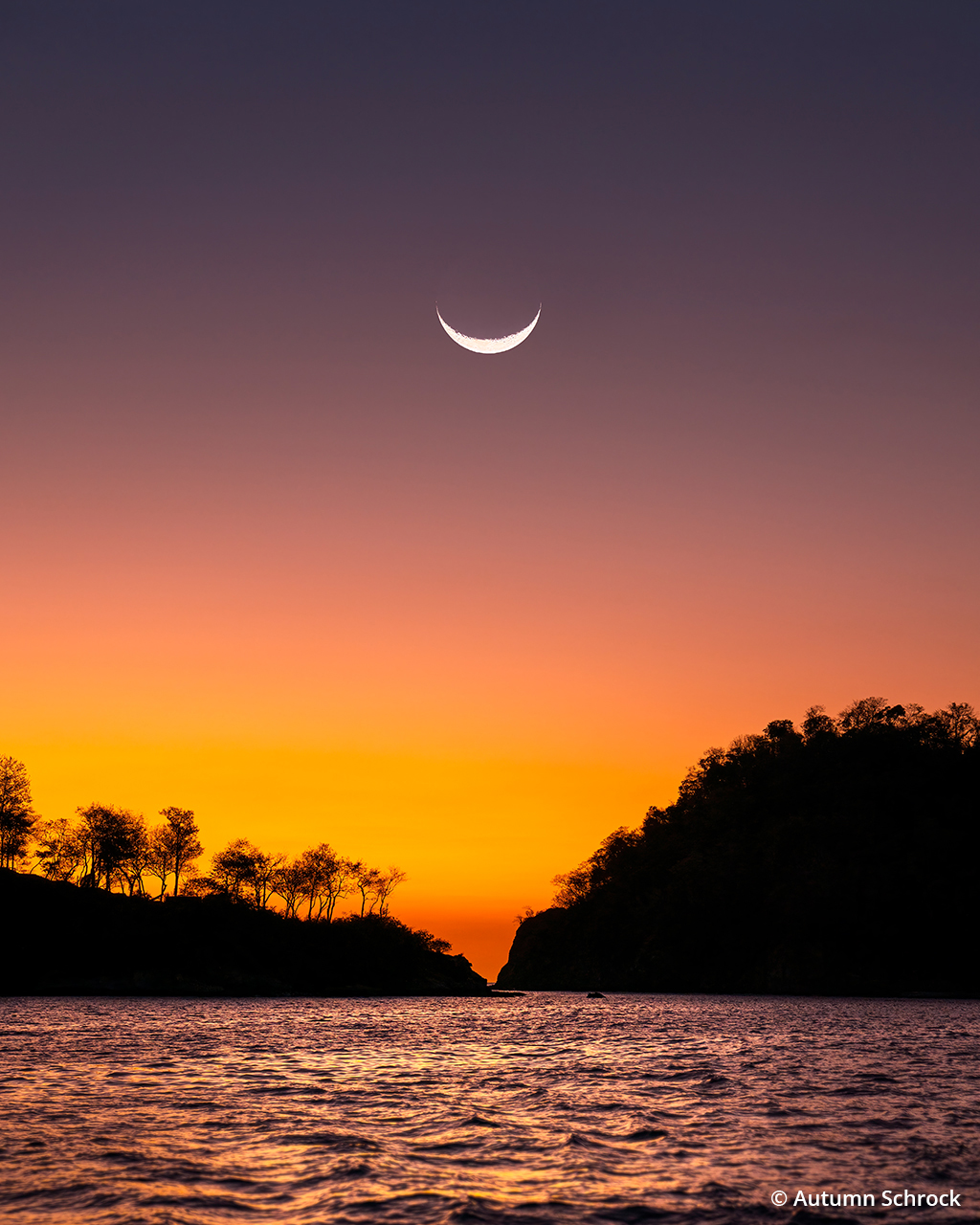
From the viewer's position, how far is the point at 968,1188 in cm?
2141

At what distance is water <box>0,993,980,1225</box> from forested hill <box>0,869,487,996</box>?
88.3m

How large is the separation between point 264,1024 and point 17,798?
10329cm

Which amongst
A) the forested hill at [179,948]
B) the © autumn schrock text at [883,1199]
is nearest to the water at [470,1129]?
the © autumn schrock text at [883,1199]

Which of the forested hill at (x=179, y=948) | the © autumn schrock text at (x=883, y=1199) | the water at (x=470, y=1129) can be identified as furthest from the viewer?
the forested hill at (x=179, y=948)

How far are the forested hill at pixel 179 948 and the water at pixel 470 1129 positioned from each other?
290 feet

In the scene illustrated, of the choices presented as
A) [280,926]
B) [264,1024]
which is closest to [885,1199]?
[264,1024]

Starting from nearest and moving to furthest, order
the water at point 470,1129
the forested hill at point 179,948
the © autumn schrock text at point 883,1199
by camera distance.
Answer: the © autumn schrock text at point 883,1199 < the water at point 470,1129 < the forested hill at point 179,948

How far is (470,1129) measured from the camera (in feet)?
97.4

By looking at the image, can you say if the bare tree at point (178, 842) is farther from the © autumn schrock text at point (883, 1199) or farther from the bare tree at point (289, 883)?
the © autumn schrock text at point (883, 1199)

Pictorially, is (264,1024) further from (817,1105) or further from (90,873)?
(90,873)

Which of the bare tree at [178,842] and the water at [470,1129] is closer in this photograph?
the water at [470,1129]

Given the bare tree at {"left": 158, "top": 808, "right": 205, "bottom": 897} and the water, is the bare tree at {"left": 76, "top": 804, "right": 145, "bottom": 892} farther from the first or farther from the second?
the water

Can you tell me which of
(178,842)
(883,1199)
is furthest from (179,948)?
(883,1199)

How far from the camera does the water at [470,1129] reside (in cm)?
2016
